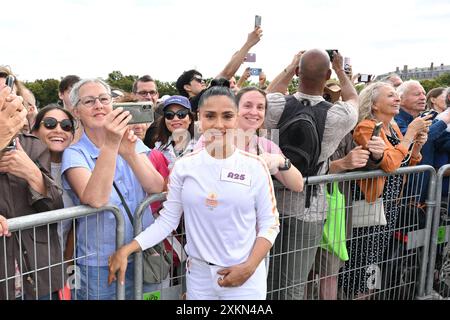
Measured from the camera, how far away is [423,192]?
4.14 m

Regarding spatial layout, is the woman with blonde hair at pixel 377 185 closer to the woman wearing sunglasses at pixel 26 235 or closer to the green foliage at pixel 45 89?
the woman wearing sunglasses at pixel 26 235

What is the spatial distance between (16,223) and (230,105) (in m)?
1.26

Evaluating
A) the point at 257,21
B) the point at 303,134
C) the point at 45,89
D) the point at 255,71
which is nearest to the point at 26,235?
the point at 303,134

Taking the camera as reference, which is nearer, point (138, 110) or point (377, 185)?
point (138, 110)

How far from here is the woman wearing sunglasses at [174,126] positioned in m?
3.64

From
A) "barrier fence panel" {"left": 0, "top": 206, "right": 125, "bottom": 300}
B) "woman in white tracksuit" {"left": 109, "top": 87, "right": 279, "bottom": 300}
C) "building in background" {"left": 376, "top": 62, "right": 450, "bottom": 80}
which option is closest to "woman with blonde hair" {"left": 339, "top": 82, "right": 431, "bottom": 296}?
"woman in white tracksuit" {"left": 109, "top": 87, "right": 279, "bottom": 300}

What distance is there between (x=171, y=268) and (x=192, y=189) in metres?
0.72

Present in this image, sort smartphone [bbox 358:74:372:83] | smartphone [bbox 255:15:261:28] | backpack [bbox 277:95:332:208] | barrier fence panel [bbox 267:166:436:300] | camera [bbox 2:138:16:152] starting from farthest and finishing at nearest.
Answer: smartphone [bbox 358:74:372:83] → smartphone [bbox 255:15:261:28] → barrier fence panel [bbox 267:166:436:300] → backpack [bbox 277:95:332:208] → camera [bbox 2:138:16:152]

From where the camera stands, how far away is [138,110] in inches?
99.5

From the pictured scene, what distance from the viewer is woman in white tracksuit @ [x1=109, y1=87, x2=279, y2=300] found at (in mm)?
2398

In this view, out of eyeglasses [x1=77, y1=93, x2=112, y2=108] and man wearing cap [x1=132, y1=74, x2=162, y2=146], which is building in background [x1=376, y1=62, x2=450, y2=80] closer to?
man wearing cap [x1=132, y1=74, x2=162, y2=146]

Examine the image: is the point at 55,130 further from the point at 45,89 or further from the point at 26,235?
the point at 45,89
